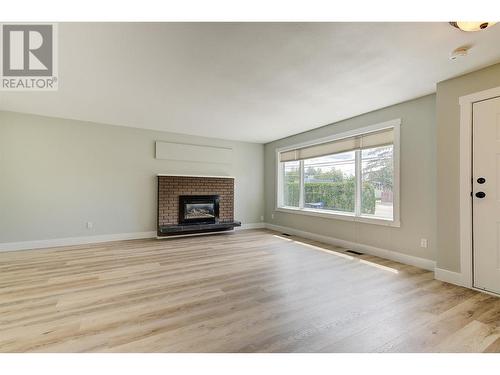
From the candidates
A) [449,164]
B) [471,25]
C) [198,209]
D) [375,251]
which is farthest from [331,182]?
[471,25]

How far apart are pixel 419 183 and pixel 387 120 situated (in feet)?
3.65

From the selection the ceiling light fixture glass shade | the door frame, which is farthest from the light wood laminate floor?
the ceiling light fixture glass shade

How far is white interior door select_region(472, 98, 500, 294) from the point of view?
2.45 m

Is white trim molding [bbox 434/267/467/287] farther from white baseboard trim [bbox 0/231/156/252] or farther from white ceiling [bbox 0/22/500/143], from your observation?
white baseboard trim [bbox 0/231/156/252]

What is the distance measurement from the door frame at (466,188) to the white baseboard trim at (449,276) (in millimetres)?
11

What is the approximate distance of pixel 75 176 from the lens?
4.57 meters

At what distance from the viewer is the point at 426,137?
3.28 metres

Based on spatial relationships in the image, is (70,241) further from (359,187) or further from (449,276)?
(449,276)

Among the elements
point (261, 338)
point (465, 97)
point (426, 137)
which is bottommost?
point (261, 338)

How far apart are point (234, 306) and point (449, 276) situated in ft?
8.37

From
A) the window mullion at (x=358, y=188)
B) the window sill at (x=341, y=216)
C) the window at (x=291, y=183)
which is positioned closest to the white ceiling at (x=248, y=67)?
the window mullion at (x=358, y=188)
